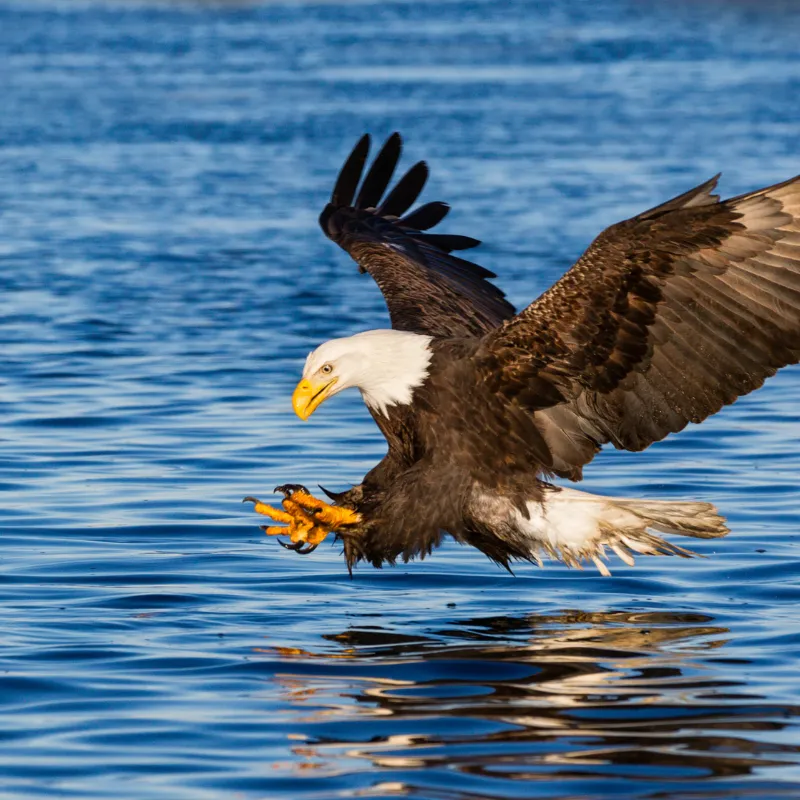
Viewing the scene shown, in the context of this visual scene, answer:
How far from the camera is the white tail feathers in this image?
20.0ft

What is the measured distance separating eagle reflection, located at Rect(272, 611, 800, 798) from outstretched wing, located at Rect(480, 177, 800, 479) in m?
0.76

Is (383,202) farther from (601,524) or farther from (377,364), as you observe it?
(601,524)

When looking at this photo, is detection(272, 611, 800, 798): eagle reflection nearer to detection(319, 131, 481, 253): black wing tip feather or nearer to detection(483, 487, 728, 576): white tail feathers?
detection(483, 487, 728, 576): white tail feathers

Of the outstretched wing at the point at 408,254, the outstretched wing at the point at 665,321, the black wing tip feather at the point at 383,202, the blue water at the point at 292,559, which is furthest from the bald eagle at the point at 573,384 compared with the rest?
the black wing tip feather at the point at 383,202

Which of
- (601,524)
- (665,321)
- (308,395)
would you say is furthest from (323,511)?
(665,321)

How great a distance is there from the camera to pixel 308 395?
6.11 meters

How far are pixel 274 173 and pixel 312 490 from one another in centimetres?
1217

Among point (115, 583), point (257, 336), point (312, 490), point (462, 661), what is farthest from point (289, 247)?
point (462, 661)

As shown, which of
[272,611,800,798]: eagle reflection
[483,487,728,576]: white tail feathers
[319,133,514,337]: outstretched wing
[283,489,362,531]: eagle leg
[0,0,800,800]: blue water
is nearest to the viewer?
[272,611,800,798]: eagle reflection

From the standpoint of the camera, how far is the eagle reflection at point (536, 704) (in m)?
4.59

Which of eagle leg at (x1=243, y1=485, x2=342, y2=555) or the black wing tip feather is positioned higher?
the black wing tip feather

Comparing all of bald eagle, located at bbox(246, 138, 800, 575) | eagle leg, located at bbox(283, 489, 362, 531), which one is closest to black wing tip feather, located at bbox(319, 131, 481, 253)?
bald eagle, located at bbox(246, 138, 800, 575)

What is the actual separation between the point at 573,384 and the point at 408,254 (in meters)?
2.01

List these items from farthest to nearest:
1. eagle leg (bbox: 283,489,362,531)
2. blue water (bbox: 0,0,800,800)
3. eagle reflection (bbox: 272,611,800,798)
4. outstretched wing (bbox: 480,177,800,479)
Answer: eagle leg (bbox: 283,489,362,531)
outstretched wing (bbox: 480,177,800,479)
blue water (bbox: 0,0,800,800)
eagle reflection (bbox: 272,611,800,798)
